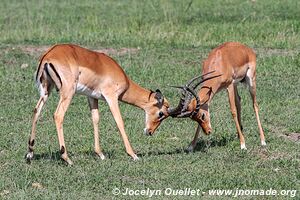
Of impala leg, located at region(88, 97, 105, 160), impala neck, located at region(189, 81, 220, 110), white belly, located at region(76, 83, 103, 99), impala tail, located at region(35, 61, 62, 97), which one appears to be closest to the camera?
impala tail, located at region(35, 61, 62, 97)

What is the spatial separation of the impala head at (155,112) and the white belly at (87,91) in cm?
56

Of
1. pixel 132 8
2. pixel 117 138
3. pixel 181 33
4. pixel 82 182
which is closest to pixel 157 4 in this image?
pixel 132 8

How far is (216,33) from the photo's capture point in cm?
1536

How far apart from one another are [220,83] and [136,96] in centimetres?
93

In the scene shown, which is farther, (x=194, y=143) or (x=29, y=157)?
(x=194, y=143)

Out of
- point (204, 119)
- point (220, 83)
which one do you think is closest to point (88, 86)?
point (204, 119)

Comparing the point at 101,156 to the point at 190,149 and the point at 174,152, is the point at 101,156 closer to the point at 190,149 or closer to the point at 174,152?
the point at 174,152

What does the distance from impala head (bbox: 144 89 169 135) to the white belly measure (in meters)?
0.56

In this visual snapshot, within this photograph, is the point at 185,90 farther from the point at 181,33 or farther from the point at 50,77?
the point at 181,33

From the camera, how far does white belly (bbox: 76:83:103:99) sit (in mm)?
8398

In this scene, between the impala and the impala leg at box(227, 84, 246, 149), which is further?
the impala leg at box(227, 84, 246, 149)

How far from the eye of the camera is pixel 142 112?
1060cm

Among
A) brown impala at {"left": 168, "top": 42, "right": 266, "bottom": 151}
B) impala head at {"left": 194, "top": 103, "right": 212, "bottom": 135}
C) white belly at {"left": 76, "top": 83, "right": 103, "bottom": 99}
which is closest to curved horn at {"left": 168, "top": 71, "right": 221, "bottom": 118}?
brown impala at {"left": 168, "top": 42, "right": 266, "bottom": 151}

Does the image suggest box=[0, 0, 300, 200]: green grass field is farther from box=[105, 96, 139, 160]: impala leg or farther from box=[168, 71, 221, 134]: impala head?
box=[168, 71, 221, 134]: impala head
